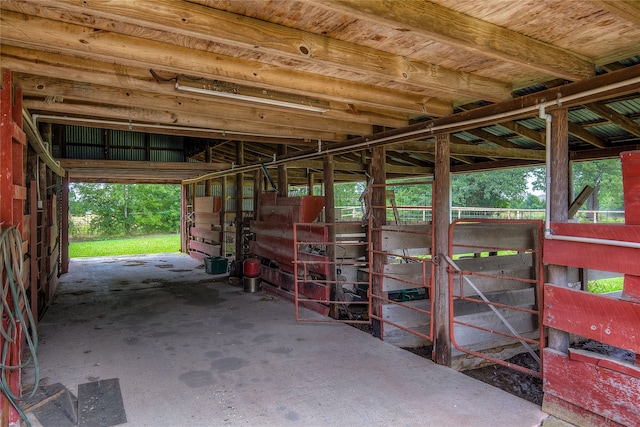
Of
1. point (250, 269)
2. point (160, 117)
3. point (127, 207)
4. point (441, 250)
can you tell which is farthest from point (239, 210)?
point (127, 207)

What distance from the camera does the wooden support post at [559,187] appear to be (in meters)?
2.74

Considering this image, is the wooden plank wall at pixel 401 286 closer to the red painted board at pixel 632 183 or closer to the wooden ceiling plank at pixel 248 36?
the wooden ceiling plank at pixel 248 36

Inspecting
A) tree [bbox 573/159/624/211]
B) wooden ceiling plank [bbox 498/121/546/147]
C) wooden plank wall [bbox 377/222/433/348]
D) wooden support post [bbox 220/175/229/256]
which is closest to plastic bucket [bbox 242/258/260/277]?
wooden plank wall [bbox 377/222/433/348]

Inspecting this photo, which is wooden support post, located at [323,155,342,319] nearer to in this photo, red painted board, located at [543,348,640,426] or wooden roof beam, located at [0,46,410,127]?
wooden roof beam, located at [0,46,410,127]

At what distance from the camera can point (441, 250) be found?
12.5ft

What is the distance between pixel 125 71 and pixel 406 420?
325 cm

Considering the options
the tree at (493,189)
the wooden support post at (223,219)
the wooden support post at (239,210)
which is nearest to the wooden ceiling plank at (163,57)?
the wooden support post at (239,210)

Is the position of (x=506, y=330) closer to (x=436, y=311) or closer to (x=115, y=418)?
(x=436, y=311)

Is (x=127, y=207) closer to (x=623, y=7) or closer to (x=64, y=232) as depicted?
(x=64, y=232)

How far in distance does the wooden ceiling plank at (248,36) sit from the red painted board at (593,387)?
2.10 meters

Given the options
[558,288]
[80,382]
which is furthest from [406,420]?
[80,382]

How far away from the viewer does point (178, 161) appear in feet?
31.5

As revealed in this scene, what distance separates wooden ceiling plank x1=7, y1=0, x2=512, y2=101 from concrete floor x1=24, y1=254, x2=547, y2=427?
2369 mm

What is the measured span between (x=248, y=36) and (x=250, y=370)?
273 cm
